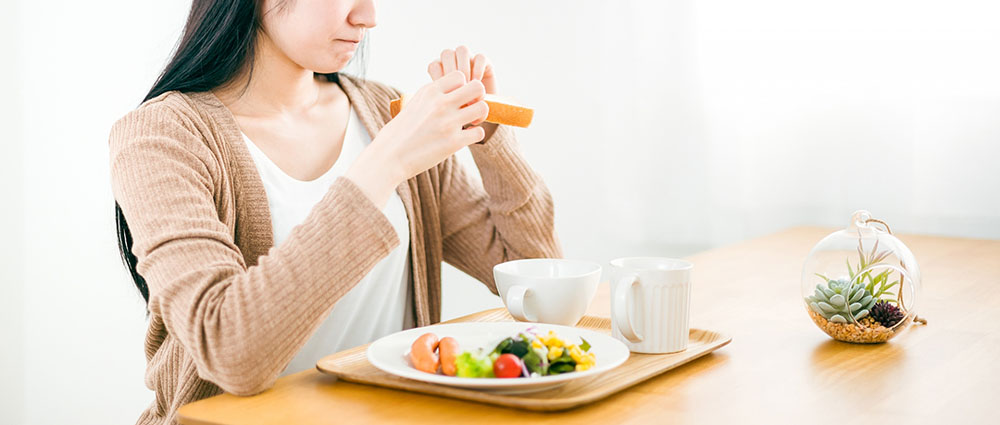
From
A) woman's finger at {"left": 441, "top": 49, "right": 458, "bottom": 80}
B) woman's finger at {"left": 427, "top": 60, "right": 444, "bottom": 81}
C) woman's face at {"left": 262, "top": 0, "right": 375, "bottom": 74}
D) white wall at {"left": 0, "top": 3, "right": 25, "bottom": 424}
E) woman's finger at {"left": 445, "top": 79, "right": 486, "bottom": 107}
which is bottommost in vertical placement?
white wall at {"left": 0, "top": 3, "right": 25, "bottom": 424}

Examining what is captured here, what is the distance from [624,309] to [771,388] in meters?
0.15

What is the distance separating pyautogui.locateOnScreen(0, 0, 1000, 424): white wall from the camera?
5.93 ft

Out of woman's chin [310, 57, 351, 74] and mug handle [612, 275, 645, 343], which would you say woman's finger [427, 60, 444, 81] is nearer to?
woman's chin [310, 57, 351, 74]

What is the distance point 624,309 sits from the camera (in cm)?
88

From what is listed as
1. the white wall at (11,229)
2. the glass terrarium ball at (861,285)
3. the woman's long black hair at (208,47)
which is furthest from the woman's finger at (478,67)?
the white wall at (11,229)

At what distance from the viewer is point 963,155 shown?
1784 millimetres

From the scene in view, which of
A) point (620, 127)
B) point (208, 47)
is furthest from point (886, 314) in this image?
point (620, 127)

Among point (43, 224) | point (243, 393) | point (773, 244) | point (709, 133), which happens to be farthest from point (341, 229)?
point (43, 224)

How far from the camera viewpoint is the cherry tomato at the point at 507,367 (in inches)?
29.4

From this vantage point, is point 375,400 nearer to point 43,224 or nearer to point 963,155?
point 963,155

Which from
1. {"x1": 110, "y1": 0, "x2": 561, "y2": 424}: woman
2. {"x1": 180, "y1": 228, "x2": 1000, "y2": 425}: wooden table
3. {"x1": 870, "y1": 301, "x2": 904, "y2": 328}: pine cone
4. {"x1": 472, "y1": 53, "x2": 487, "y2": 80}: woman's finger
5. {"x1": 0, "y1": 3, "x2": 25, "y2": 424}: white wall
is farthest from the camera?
{"x1": 0, "y1": 3, "x2": 25, "y2": 424}: white wall

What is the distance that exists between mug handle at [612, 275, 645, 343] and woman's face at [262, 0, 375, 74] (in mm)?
467

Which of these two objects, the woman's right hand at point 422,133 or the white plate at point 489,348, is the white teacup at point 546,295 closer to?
the white plate at point 489,348

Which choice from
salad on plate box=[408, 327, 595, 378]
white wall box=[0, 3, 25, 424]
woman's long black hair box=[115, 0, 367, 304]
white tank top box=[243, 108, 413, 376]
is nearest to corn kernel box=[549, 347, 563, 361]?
salad on plate box=[408, 327, 595, 378]
